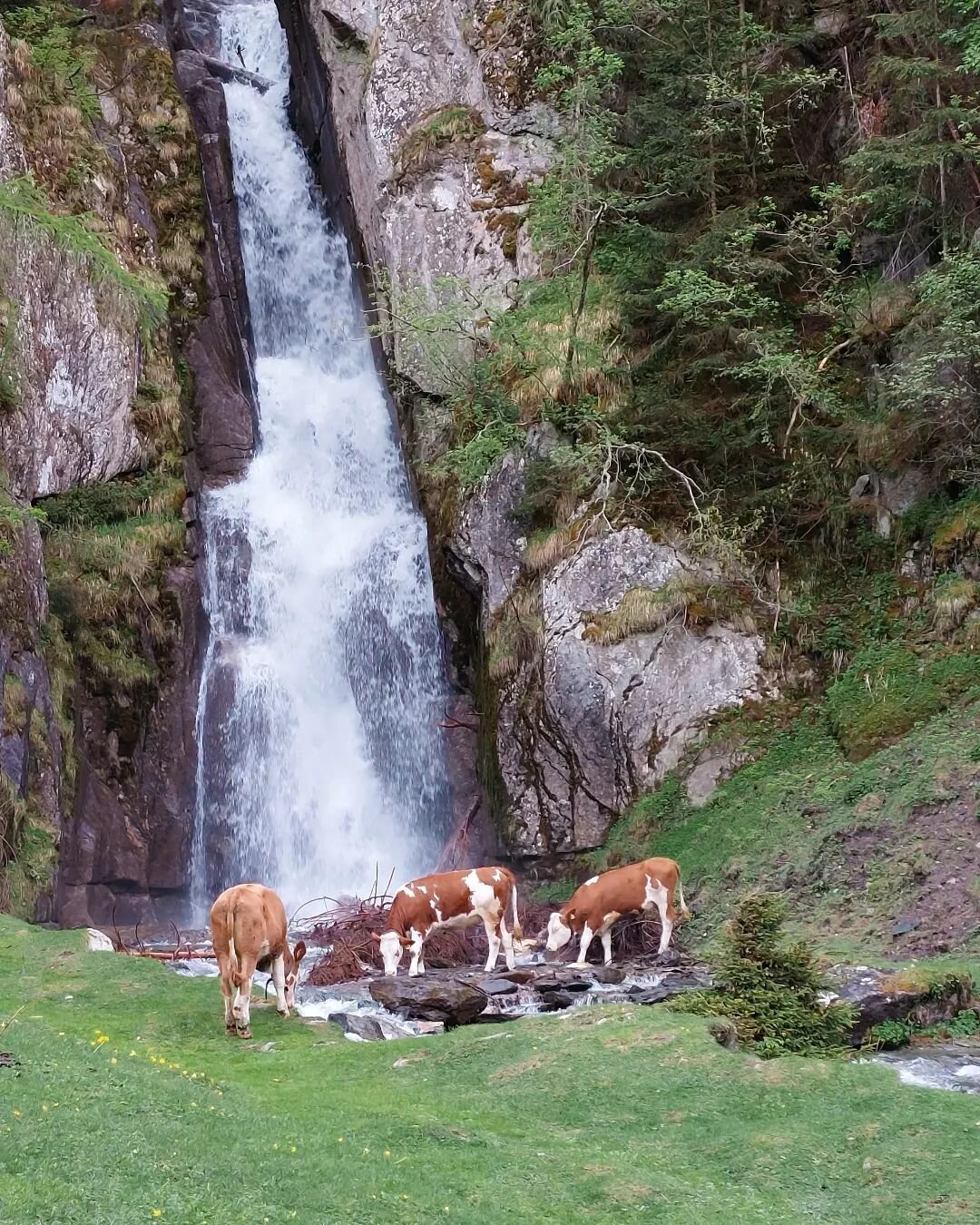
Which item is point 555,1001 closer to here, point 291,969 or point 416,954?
point 416,954

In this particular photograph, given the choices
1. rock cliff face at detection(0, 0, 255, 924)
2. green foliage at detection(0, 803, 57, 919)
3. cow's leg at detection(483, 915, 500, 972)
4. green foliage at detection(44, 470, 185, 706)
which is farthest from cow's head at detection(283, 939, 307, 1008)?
green foliage at detection(44, 470, 185, 706)

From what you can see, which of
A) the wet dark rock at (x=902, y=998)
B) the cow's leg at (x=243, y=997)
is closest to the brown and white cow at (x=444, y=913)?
the cow's leg at (x=243, y=997)

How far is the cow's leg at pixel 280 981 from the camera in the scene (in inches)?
551

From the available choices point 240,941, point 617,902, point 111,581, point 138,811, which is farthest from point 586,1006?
point 111,581

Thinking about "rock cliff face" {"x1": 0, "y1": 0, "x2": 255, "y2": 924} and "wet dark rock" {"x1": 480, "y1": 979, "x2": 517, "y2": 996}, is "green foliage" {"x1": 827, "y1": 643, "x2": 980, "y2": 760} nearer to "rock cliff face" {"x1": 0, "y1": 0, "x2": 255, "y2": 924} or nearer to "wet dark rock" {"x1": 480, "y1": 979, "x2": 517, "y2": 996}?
"wet dark rock" {"x1": 480, "y1": 979, "x2": 517, "y2": 996}

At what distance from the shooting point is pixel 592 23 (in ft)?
98.2

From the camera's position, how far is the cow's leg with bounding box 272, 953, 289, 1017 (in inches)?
551

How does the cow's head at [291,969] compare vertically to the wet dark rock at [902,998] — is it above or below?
above

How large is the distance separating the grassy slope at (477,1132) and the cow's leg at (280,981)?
5.39 ft

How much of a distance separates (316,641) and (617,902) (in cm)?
1357

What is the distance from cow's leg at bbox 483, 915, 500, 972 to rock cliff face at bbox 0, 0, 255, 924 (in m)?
9.22

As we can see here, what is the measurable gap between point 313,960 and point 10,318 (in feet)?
56.8

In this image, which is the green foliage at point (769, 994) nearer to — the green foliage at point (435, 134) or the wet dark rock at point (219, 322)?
the wet dark rock at point (219, 322)

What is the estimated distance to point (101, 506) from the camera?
28.5 meters
